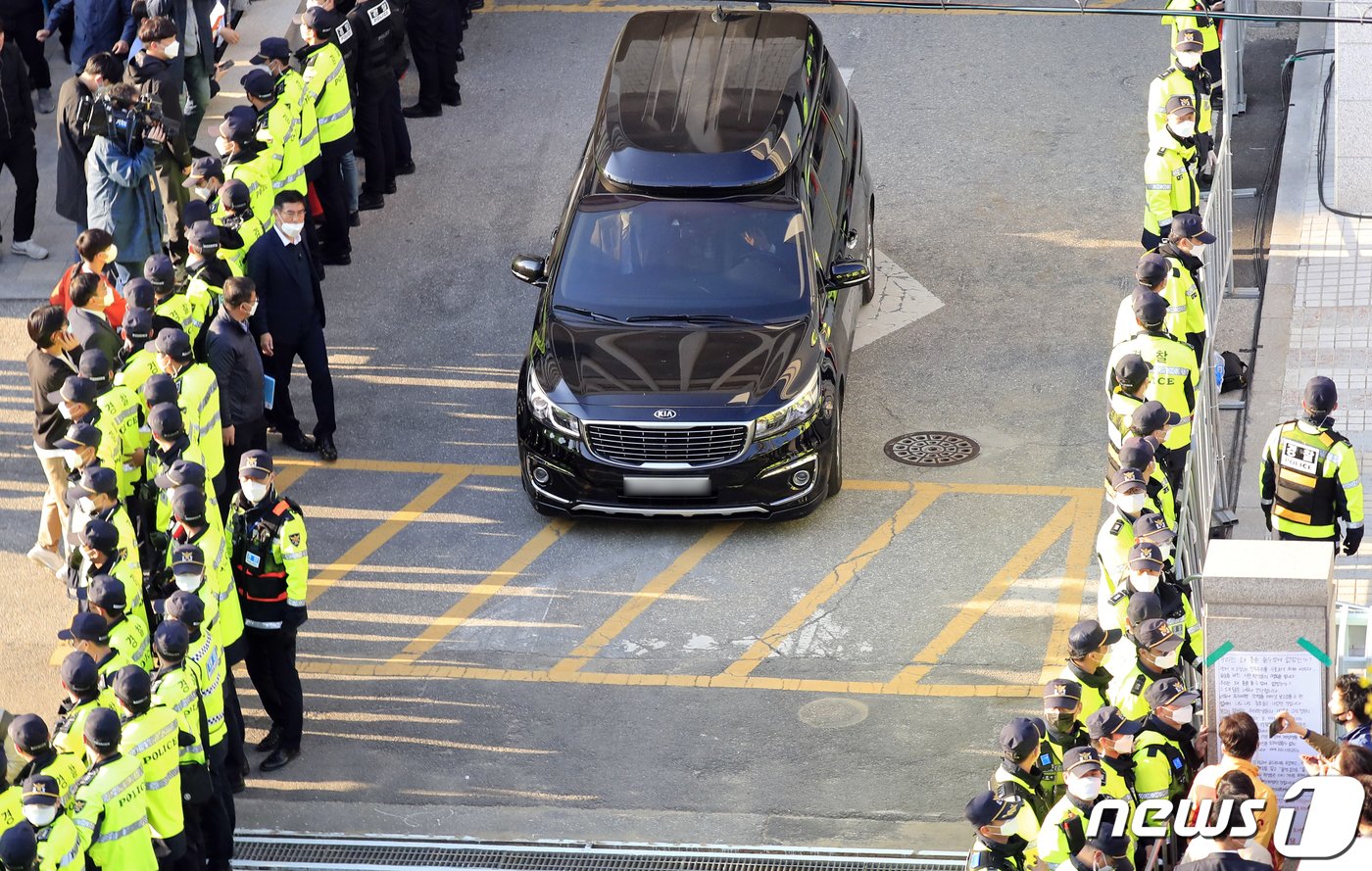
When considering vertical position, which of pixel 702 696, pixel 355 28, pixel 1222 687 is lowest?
pixel 702 696

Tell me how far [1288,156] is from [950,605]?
7325 mm

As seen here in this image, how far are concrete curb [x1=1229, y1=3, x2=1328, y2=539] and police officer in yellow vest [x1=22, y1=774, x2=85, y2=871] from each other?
25.3 feet

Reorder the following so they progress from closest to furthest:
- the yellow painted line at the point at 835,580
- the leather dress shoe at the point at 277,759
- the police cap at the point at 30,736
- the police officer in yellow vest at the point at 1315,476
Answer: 1. the police cap at the point at 30,736
2. the police officer in yellow vest at the point at 1315,476
3. the leather dress shoe at the point at 277,759
4. the yellow painted line at the point at 835,580

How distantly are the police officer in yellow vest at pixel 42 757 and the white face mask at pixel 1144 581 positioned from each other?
5.13m

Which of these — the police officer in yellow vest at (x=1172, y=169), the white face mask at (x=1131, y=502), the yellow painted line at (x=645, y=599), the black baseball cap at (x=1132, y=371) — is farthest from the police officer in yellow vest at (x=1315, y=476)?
the yellow painted line at (x=645, y=599)

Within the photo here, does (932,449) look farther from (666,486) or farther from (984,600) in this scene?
(666,486)

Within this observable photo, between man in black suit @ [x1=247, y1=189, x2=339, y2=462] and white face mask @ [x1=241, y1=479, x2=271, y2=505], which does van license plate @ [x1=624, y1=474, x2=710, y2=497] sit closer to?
man in black suit @ [x1=247, y1=189, x2=339, y2=462]

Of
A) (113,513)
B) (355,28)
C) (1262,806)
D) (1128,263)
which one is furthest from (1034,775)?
(355,28)

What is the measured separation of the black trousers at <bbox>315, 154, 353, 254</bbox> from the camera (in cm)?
1634

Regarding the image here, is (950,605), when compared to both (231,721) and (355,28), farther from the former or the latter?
(355,28)

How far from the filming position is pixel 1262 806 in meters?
8.57

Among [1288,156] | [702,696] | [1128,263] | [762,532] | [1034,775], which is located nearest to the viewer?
[1034,775]

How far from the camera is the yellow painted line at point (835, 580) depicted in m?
12.4

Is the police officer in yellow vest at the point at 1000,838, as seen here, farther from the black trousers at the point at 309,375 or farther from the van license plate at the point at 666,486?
the black trousers at the point at 309,375
